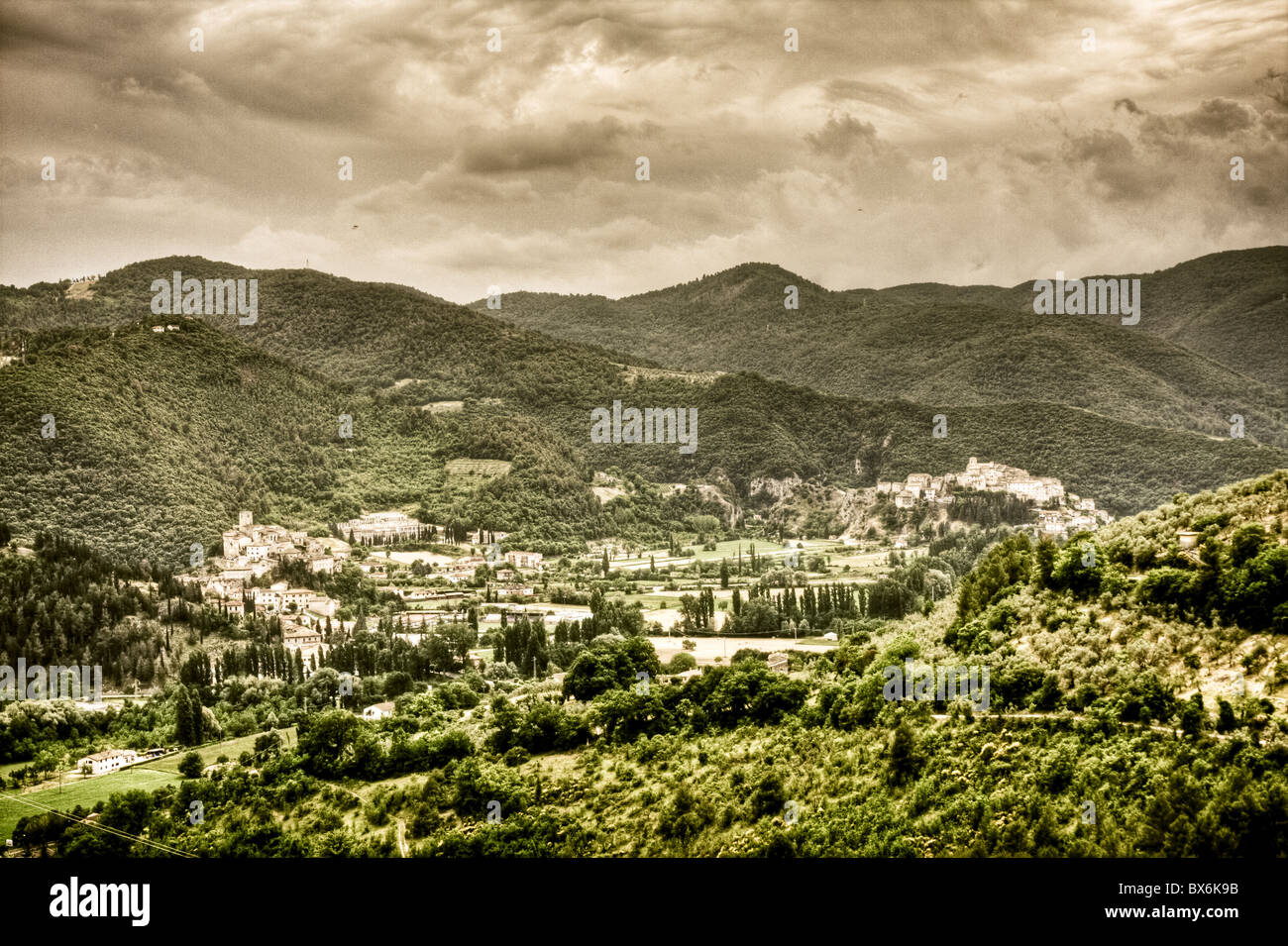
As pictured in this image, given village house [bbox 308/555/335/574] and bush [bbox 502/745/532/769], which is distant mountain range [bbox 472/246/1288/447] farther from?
bush [bbox 502/745/532/769]

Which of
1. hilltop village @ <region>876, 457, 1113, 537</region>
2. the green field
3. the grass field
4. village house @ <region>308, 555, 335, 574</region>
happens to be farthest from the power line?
hilltop village @ <region>876, 457, 1113, 537</region>

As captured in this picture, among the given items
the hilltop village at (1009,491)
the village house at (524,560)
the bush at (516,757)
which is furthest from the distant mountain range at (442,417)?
the bush at (516,757)

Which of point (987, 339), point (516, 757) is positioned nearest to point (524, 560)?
point (516, 757)

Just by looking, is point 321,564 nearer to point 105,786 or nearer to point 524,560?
point 524,560
